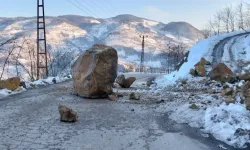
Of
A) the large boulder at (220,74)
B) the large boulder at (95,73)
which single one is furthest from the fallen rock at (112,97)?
the large boulder at (220,74)

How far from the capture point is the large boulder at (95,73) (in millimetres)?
13430

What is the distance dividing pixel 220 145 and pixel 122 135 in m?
2.08

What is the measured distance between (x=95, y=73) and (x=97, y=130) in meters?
5.60

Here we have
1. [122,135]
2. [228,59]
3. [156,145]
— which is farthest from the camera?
[228,59]

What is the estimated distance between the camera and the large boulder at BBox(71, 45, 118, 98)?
13.4 metres

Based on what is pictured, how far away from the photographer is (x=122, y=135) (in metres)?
7.58

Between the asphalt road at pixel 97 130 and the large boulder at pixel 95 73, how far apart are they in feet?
5.67

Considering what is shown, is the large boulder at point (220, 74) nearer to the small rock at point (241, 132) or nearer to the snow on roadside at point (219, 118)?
the snow on roadside at point (219, 118)

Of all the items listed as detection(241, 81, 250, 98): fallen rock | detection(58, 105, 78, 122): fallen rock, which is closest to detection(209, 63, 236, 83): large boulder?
detection(241, 81, 250, 98): fallen rock

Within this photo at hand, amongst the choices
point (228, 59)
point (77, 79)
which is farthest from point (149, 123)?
point (228, 59)

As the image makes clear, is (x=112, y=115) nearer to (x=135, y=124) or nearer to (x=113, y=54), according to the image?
(x=135, y=124)

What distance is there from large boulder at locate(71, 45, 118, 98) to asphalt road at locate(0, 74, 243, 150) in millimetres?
1728

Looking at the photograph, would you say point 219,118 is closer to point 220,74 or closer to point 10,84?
point 220,74

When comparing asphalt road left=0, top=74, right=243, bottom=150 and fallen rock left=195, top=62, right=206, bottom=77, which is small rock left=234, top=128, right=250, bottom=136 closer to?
asphalt road left=0, top=74, right=243, bottom=150
